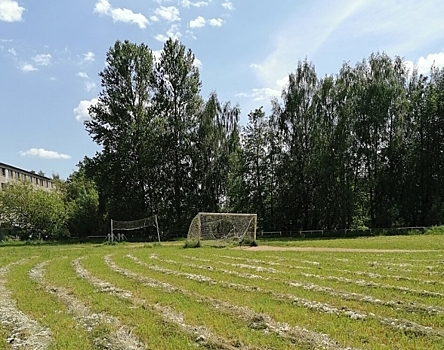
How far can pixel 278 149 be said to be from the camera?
43031mm

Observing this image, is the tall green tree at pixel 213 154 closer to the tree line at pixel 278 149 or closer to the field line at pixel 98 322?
the tree line at pixel 278 149

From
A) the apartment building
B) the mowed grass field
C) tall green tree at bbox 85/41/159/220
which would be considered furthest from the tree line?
the mowed grass field

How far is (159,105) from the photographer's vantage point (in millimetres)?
44000

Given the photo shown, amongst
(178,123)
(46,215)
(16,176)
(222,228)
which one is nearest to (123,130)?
(178,123)

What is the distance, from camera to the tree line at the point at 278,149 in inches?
1581

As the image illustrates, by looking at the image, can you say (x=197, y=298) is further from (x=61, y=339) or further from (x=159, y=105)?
(x=159, y=105)

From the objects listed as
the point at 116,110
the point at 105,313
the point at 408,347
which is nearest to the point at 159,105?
the point at 116,110

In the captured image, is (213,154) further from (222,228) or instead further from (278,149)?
(222,228)

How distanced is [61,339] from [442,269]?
1146cm

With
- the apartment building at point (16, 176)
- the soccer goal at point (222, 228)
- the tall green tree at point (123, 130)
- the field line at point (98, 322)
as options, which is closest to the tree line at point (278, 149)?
the tall green tree at point (123, 130)

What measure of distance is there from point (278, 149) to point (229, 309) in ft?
117

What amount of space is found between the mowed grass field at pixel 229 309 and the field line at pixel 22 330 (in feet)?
0.06

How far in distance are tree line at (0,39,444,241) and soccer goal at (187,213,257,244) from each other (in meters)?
12.9

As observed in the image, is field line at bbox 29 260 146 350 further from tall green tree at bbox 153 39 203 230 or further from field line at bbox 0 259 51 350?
tall green tree at bbox 153 39 203 230
